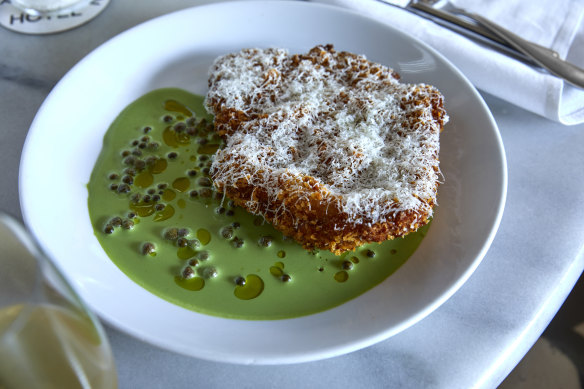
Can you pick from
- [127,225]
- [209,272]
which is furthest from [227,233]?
[127,225]

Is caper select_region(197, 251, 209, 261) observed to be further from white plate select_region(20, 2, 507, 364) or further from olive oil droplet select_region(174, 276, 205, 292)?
white plate select_region(20, 2, 507, 364)

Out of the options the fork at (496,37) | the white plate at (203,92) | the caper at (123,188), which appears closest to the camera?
the white plate at (203,92)

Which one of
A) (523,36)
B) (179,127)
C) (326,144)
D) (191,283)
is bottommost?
(191,283)

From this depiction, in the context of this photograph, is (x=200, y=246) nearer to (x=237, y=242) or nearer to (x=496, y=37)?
(x=237, y=242)

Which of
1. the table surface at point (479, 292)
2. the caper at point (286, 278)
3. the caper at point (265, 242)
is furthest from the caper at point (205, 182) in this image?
the table surface at point (479, 292)

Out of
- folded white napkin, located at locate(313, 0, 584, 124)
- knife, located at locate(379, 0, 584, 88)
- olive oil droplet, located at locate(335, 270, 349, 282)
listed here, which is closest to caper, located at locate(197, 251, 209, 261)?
olive oil droplet, located at locate(335, 270, 349, 282)

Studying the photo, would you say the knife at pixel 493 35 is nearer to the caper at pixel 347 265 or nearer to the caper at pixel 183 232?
the caper at pixel 347 265
